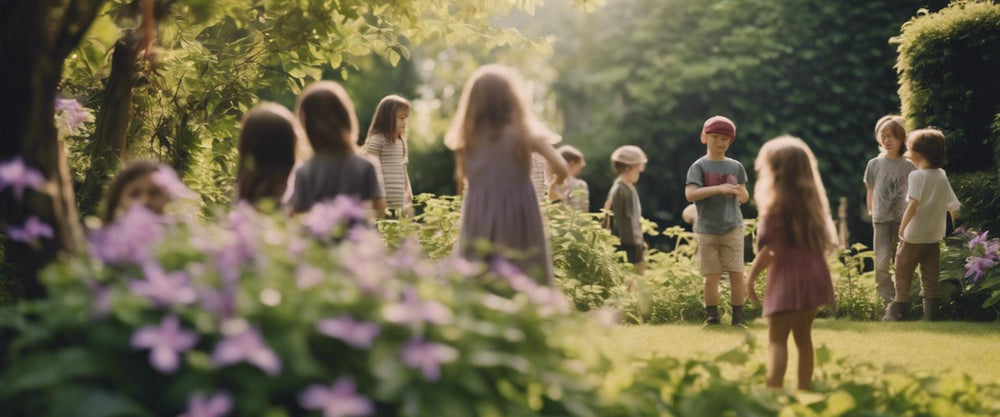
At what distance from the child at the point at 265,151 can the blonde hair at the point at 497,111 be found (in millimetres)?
777

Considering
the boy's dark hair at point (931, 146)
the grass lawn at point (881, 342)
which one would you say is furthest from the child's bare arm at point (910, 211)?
the grass lawn at point (881, 342)

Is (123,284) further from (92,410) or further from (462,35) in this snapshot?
(462,35)

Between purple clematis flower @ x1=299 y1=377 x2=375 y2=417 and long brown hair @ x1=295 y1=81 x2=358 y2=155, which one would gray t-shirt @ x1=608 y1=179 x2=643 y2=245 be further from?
purple clematis flower @ x1=299 y1=377 x2=375 y2=417

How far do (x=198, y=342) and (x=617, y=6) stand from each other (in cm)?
2000

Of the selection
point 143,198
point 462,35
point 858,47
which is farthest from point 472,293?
point 858,47

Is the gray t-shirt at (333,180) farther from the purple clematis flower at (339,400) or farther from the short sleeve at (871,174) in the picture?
the short sleeve at (871,174)

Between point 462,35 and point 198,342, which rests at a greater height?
point 462,35

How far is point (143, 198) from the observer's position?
413cm

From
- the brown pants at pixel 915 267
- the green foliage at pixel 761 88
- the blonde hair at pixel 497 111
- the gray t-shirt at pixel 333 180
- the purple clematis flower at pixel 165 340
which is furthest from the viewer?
the green foliage at pixel 761 88

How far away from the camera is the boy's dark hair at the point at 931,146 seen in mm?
8391

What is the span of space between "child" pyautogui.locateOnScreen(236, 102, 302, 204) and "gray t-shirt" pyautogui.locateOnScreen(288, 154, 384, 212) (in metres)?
0.15

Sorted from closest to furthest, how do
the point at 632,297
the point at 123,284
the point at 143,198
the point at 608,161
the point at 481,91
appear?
1. the point at 123,284
2. the point at 143,198
3. the point at 481,91
4. the point at 632,297
5. the point at 608,161

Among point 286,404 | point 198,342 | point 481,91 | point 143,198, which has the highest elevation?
point 481,91

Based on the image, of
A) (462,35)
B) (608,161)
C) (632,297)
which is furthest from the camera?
(608,161)
